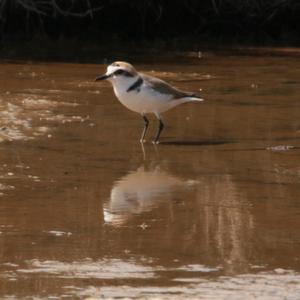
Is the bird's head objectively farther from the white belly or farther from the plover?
the white belly

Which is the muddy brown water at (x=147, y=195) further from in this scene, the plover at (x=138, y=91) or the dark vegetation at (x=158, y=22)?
the dark vegetation at (x=158, y=22)

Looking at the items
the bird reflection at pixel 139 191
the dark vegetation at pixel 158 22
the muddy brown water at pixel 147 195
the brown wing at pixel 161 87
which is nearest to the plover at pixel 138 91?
the brown wing at pixel 161 87

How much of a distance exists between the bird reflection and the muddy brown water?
0.05 feet

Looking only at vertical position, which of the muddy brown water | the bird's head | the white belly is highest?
the bird's head

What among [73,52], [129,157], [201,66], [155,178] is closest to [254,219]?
[155,178]

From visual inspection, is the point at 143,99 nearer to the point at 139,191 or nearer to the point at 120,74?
the point at 120,74

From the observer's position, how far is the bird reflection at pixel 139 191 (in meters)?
7.40

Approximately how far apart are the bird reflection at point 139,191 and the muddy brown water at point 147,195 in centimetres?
1

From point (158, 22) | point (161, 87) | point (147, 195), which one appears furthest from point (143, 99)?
point (158, 22)

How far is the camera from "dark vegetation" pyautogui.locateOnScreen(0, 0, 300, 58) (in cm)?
1973

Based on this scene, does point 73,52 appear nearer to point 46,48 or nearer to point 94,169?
point 46,48

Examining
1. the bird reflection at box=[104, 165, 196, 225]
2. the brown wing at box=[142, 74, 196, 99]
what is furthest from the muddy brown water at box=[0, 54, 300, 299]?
the brown wing at box=[142, 74, 196, 99]

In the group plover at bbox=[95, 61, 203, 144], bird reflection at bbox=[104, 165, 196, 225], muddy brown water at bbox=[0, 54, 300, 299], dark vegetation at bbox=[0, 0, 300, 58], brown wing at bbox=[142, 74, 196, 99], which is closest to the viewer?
muddy brown water at bbox=[0, 54, 300, 299]

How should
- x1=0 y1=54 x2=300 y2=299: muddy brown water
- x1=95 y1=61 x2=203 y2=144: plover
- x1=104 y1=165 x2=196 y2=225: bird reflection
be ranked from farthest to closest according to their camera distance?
x1=95 y1=61 x2=203 y2=144: plover
x1=104 y1=165 x2=196 y2=225: bird reflection
x1=0 y1=54 x2=300 y2=299: muddy brown water
